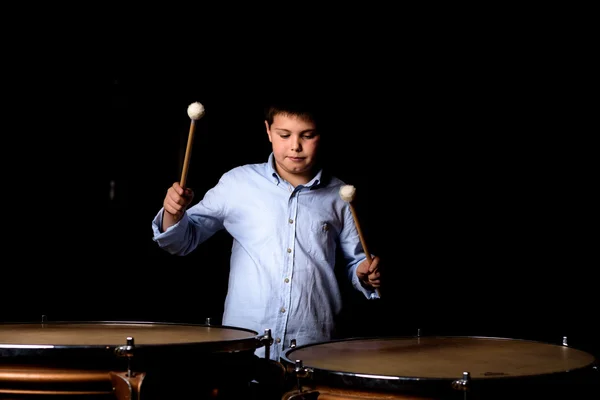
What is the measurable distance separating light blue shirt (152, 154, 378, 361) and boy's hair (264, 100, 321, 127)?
11 centimetres

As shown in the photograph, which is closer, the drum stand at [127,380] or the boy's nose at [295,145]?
the drum stand at [127,380]

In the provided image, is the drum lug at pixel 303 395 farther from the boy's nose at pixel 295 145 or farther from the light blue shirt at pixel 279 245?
the boy's nose at pixel 295 145

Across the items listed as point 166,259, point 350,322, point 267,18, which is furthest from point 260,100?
point 350,322

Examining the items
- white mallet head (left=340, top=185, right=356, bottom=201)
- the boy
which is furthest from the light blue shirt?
white mallet head (left=340, top=185, right=356, bottom=201)

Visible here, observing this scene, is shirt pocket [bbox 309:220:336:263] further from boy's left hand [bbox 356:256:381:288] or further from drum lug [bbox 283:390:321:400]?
drum lug [bbox 283:390:321:400]

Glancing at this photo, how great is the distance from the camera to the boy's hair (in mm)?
1721

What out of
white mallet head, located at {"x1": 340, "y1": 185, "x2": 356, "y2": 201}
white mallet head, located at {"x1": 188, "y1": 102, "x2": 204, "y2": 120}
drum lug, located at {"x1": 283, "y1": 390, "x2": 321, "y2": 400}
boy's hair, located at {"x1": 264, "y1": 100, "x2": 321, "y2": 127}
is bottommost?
drum lug, located at {"x1": 283, "y1": 390, "x2": 321, "y2": 400}

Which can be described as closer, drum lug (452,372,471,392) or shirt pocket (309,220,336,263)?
drum lug (452,372,471,392)

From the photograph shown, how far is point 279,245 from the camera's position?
170 centimetres

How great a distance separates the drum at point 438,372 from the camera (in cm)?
98

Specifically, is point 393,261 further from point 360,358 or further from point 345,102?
point 360,358

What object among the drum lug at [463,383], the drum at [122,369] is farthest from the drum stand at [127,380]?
the drum lug at [463,383]

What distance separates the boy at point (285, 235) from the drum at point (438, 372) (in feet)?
1.10

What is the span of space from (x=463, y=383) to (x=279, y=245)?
2.60 ft
